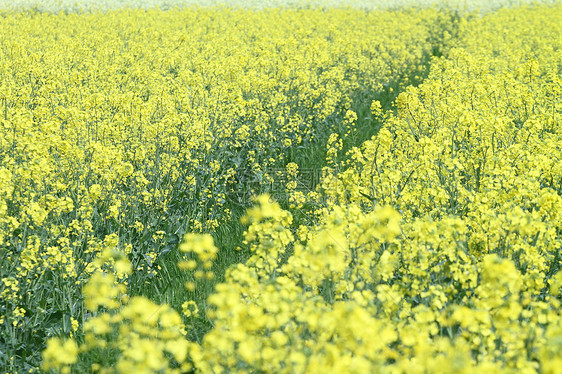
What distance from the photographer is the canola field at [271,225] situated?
265 centimetres

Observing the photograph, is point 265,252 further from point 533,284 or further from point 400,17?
point 400,17

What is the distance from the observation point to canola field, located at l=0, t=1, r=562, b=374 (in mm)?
2654

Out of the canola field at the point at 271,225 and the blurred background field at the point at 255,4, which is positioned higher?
the blurred background field at the point at 255,4

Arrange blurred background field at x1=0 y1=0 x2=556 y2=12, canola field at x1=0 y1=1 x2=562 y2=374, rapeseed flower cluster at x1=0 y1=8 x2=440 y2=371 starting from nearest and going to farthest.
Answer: canola field at x1=0 y1=1 x2=562 y2=374, rapeseed flower cluster at x1=0 y1=8 x2=440 y2=371, blurred background field at x1=0 y1=0 x2=556 y2=12

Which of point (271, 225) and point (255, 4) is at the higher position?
point (255, 4)

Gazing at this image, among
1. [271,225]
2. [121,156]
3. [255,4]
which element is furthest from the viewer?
[255,4]

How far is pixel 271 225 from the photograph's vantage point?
3543mm

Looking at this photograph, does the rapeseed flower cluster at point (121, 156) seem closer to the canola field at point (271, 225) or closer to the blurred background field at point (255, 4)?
the canola field at point (271, 225)

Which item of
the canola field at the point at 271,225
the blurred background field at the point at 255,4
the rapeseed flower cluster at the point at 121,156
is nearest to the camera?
the canola field at the point at 271,225

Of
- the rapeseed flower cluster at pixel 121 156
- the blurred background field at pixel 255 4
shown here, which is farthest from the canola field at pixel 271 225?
the blurred background field at pixel 255 4

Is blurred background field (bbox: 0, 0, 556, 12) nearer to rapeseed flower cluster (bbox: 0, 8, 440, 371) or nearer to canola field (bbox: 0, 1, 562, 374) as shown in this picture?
rapeseed flower cluster (bbox: 0, 8, 440, 371)

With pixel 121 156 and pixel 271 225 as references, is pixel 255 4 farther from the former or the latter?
pixel 271 225

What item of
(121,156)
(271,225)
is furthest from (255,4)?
(271,225)

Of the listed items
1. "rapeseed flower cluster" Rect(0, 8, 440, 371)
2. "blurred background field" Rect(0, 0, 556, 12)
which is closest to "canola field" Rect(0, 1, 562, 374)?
"rapeseed flower cluster" Rect(0, 8, 440, 371)
